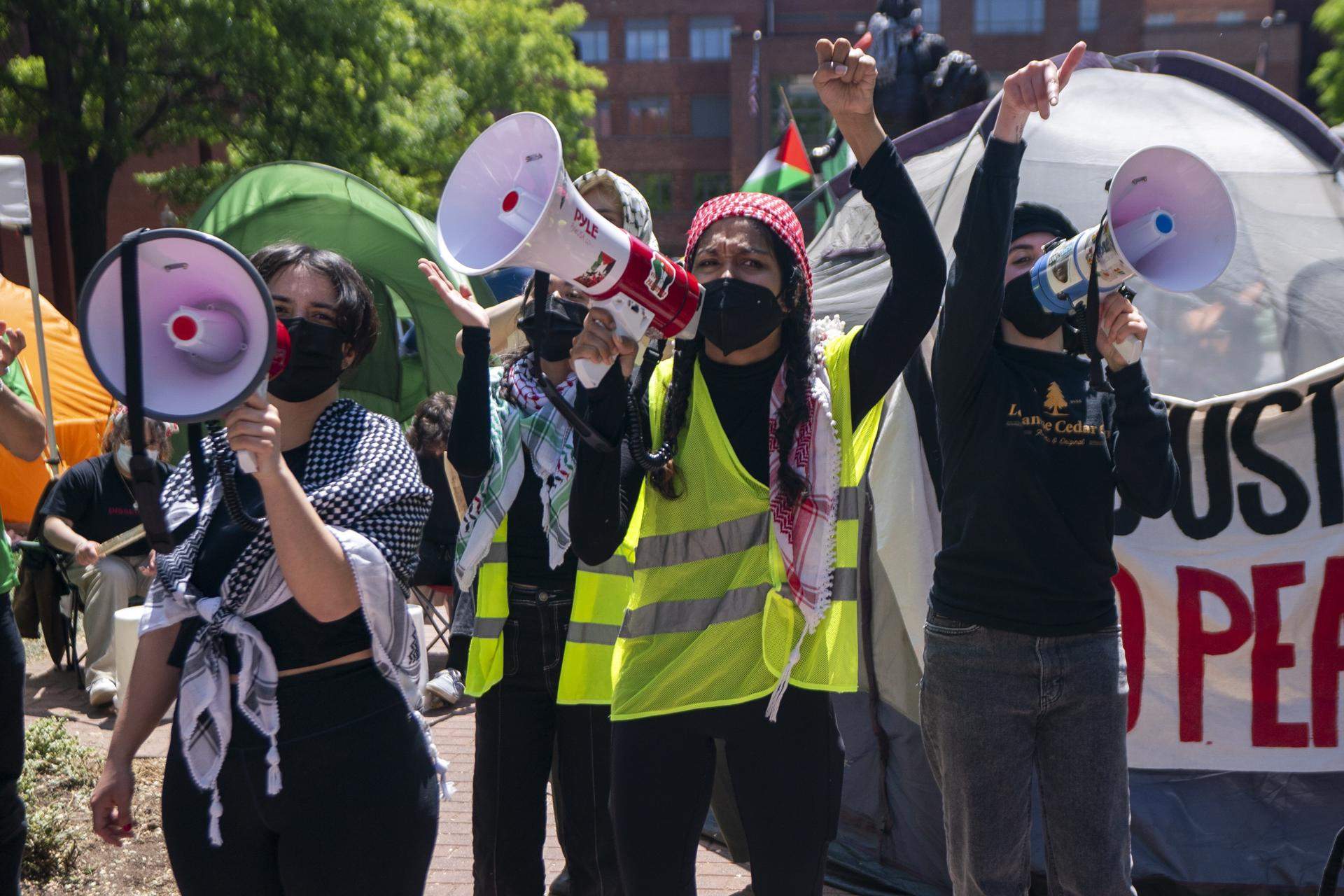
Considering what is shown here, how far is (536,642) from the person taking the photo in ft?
10.7

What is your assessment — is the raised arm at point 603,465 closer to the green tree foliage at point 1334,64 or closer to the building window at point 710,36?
the green tree foliage at point 1334,64

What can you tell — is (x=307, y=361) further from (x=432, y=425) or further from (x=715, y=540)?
(x=432, y=425)

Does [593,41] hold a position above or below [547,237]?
above

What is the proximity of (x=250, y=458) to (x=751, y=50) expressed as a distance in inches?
1806

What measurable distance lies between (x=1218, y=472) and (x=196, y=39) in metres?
13.2

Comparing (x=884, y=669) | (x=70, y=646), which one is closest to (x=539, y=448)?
(x=884, y=669)

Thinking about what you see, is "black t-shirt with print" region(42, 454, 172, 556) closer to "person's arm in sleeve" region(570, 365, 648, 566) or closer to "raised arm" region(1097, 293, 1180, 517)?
"person's arm in sleeve" region(570, 365, 648, 566)

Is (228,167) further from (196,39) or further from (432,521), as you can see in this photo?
(432,521)

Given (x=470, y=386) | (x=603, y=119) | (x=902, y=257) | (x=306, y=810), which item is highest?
(x=603, y=119)

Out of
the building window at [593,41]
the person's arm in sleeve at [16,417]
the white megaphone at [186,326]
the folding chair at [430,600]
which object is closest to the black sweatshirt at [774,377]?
the white megaphone at [186,326]

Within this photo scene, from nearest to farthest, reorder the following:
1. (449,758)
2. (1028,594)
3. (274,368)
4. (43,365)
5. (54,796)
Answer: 1. (274,368)
2. (1028,594)
3. (54,796)
4. (43,365)
5. (449,758)

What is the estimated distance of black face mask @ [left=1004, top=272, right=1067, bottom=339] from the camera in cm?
287

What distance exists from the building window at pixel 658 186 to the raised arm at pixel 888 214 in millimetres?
46122

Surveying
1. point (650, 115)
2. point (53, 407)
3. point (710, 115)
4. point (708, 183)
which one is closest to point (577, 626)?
point (53, 407)
